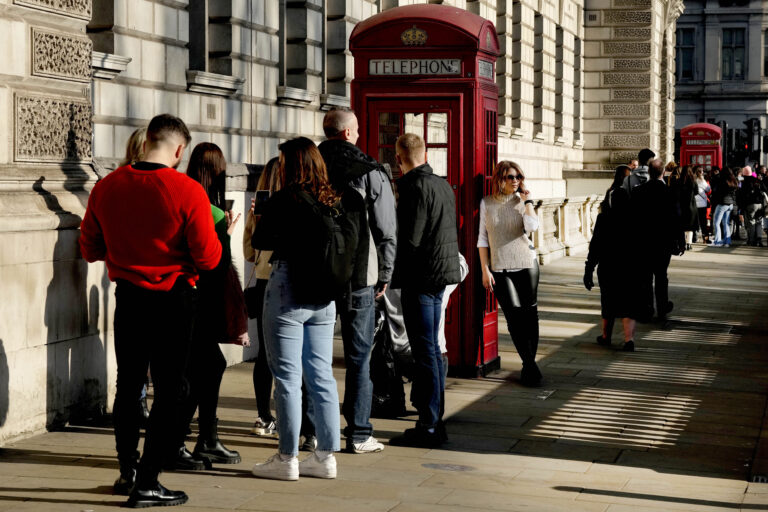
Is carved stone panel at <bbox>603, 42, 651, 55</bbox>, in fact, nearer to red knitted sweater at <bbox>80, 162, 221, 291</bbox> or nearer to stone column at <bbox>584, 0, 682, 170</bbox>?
stone column at <bbox>584, 0, 682, 170</bbox>

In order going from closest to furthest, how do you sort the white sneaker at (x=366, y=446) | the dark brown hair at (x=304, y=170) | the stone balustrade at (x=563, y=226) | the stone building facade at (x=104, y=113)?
the dark brown hair at (x=304, y=170) < the white sneaker at (x=366, y=446) < the stone building facade at (x=104, y=113) < the stone balustrade at (x=563, y=226)

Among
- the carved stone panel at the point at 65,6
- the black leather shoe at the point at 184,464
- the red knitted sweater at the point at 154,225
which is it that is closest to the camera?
the red knitted sweater at the point at 154,225

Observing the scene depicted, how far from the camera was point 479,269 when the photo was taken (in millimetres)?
9945

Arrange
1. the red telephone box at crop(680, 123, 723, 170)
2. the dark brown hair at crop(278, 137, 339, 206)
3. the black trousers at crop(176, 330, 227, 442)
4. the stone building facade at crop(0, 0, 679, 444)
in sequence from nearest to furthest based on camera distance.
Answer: the dark brown hair at crop(278, 137, 339, 206), the black trousers at crop(176, 330, 227, 442), the stone building facade at crop(0, 0, 679, 444), the red telephone box at crop(680, 123, 723, 170)

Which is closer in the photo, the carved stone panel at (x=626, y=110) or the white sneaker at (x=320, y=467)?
the white sneaker at (x=320, y=467)

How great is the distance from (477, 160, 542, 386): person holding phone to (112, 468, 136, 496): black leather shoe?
419 cm

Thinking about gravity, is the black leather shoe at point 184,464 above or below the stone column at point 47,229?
below

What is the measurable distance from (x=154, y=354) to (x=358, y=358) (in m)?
1.44

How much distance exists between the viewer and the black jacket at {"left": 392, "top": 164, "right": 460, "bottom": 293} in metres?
7.70

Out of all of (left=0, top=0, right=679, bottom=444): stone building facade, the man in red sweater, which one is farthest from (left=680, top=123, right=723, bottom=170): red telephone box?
the man in red sweater

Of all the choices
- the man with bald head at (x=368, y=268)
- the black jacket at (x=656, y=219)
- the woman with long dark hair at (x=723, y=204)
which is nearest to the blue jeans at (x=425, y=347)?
the man with bald head at (x=368, y=268)

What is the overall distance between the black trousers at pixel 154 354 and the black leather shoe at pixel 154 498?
0.13 ft

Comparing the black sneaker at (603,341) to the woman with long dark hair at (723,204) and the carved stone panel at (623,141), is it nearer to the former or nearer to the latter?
the woman with long dark hair at (723,204)

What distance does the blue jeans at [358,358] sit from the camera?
23.0 ft
